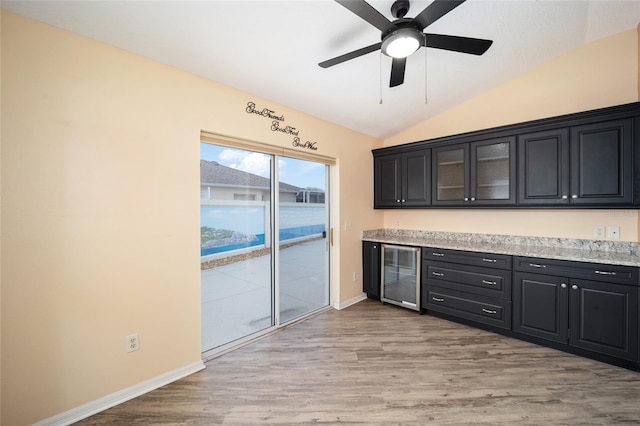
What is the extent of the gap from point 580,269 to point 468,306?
1070 millimetres

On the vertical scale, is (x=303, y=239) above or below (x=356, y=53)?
below

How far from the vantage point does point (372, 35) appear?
2131mm

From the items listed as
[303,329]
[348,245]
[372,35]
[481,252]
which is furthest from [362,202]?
[372,35]

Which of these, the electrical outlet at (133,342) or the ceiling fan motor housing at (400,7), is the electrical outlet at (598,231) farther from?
the electrical outlet at (133,342)

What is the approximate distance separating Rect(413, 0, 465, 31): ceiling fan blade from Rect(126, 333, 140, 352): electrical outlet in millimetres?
2849

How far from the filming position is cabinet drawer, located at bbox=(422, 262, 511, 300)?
278cm

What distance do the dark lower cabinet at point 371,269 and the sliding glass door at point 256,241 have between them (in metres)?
0.73

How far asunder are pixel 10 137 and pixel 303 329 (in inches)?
111

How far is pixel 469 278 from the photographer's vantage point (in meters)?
3.00

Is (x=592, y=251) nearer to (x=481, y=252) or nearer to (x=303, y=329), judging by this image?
(x=481, y=252)

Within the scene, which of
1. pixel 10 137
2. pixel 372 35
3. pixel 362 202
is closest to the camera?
pixel 10 137

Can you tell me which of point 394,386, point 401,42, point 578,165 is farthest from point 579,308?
point 401,42

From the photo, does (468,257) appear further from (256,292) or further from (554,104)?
(256,292)

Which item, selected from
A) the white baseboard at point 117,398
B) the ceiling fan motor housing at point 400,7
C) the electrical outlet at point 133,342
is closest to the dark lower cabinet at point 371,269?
the white baseboard at point 117,398
